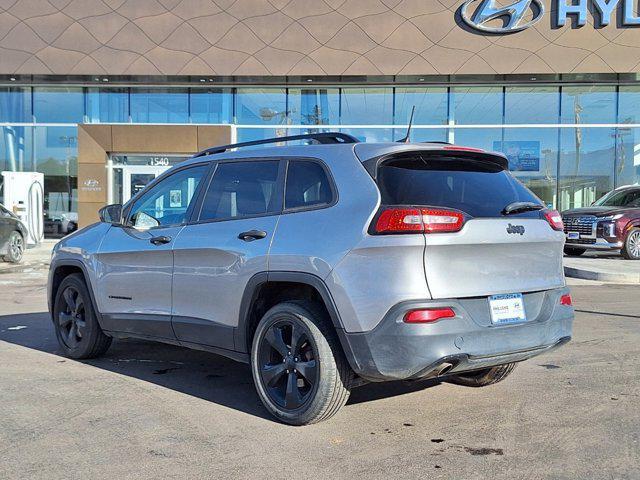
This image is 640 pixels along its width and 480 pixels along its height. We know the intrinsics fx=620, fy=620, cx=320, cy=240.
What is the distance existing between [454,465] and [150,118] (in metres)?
19.3

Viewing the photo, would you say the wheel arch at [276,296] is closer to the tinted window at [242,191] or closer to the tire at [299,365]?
the tire at [299,365]

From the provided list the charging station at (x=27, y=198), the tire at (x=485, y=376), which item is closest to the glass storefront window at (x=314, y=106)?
the charging station at (x=27, y=198)

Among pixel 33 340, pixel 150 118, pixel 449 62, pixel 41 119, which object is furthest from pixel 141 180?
pixel 33 340

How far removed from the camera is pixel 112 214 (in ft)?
18.1

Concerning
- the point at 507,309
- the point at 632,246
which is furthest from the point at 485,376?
the point at 632,246

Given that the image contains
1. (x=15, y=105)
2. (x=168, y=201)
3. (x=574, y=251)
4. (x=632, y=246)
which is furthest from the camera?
(x=15, y=105)

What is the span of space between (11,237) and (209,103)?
8668 millimetres

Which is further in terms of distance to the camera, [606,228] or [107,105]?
[107,105]

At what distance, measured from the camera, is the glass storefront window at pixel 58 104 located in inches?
834

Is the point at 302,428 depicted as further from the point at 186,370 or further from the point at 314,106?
the point at 314,106

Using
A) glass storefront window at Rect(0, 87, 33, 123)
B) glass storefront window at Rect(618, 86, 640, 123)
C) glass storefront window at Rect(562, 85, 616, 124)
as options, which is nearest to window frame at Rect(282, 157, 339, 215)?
glass storefront window at Rect(562, 85, 616, 124)

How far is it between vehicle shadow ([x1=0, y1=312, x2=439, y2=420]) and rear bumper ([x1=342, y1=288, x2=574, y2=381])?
3.28ft

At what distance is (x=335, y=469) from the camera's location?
339 cm

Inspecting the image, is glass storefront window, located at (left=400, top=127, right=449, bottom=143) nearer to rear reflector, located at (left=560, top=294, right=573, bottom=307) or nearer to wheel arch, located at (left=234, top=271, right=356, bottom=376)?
rear reflector, located at (left=560, top=294, right=573, bottom=307)
